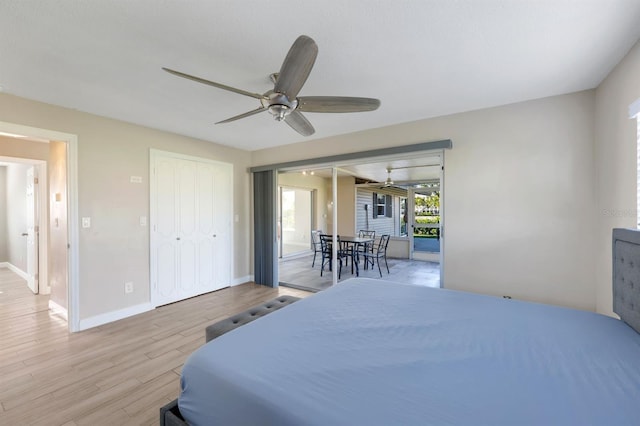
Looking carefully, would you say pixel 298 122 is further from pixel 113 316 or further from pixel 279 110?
pixel 113 316

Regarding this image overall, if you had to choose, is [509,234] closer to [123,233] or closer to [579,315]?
[579,315]

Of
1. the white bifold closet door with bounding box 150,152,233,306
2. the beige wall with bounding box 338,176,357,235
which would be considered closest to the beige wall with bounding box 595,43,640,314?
the white bifold closet door with bounding box 150,152,233,306

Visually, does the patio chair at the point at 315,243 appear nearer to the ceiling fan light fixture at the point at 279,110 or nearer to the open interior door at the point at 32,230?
the ceiling fan light fixture at the point at 279,110

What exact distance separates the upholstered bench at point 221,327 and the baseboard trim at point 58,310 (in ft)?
8.44

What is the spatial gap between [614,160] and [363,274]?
4084 millimetres

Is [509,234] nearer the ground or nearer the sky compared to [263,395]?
nearer the sky

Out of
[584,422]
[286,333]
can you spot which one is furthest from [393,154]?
[584,422]

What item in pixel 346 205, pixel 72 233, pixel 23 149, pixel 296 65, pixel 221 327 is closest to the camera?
pixel 296 65

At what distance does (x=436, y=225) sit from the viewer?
6.64 m

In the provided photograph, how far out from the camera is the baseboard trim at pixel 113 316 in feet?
10.0

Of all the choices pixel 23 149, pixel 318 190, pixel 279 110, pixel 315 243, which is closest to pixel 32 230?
pixel 23 149

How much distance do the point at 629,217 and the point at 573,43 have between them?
1348 millimetres

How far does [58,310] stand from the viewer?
137 inches

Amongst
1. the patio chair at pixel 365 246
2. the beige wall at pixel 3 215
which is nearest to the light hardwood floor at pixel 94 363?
the patio chair at pixel 365 246
